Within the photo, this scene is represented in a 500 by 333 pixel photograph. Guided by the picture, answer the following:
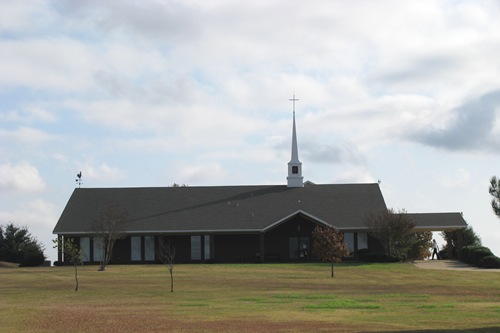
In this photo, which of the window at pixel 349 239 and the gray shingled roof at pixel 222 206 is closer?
the window at pixel 349 239

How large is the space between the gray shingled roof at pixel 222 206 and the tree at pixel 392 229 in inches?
137

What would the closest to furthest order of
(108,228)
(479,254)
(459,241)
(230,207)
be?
(108,228), (479,254), (459,241), (230,207)

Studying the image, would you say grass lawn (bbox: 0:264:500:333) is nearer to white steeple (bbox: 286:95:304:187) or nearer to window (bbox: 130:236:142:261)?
window (bbox: 130:236:142:261)

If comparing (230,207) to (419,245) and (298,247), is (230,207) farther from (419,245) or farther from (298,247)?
(419,245)

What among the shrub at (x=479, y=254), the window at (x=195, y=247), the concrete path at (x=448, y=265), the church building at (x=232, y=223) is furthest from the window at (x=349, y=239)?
the window at (x=195, y=247)

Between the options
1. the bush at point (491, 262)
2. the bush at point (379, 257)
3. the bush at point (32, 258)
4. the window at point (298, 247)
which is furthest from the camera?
the window at point (298, 247)

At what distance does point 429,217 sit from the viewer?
70125mm

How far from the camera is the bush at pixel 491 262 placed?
58688 millimetres

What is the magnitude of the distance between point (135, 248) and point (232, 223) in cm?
762

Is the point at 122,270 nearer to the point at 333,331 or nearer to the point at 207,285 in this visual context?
the point at 207,285

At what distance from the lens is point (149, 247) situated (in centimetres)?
6750

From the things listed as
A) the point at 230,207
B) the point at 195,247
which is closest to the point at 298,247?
the point at 230,207

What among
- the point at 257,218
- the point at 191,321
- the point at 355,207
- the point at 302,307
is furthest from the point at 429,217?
the point at 191,321

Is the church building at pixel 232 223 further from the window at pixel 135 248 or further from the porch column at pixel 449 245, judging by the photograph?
the porch column at pixel 449 245
